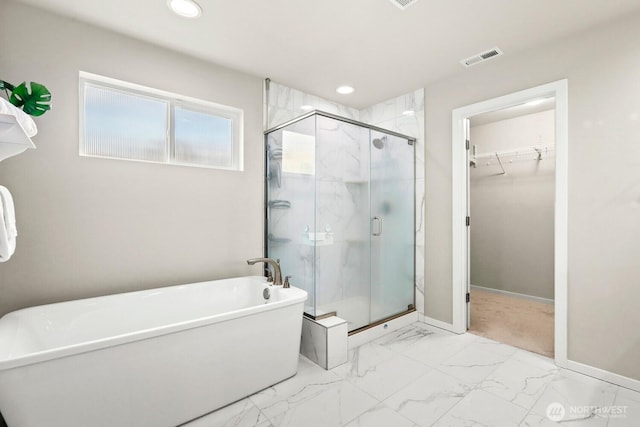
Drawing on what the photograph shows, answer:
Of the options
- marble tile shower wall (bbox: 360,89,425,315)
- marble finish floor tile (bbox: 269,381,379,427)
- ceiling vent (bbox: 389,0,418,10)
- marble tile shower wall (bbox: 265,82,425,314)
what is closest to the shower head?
marble tile shower wall (bbox: 265,82,425,314)

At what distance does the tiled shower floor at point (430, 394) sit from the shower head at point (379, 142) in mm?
1906

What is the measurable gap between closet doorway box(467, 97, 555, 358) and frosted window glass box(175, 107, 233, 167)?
322 centimetres

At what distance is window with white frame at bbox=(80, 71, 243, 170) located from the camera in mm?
2271

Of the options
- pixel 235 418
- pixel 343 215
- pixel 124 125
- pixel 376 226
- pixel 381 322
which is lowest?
pixel 235 418

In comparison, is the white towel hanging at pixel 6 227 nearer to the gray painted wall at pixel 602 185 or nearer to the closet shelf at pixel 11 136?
the closet shelf at pixel 11 136

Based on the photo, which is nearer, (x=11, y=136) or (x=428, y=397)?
(x=11, y=136)

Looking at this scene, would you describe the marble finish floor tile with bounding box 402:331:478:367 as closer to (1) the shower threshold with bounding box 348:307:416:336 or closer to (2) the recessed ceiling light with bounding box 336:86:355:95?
(1) the shower threshold with bounding box 348:307:416:336

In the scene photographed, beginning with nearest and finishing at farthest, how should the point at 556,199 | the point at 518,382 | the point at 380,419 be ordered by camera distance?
the point at 380,419, the point at 518,382, the point at 556,199

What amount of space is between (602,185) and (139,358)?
3.13 metres

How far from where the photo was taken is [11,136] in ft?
4.15

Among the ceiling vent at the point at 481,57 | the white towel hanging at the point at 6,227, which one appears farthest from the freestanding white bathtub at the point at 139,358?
the ceiling vent at the point at 481,57

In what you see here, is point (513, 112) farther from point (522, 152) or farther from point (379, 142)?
point (379, 142)

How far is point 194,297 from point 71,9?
7.15ft

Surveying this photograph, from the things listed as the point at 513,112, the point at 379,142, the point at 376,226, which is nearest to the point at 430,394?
the point at 376,226
